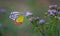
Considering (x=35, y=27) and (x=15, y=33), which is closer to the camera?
(x=35, y=27)

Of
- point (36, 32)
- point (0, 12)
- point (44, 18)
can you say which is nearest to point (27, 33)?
point (36, 32)

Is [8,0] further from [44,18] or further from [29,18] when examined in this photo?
[44,18]

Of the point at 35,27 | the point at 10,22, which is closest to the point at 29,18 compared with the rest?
the point at 35,27

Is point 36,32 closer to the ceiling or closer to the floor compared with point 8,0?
closer to the floor

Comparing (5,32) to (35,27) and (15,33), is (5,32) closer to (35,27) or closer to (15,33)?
(15,33)

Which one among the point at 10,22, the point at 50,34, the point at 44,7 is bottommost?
the point at 50,34

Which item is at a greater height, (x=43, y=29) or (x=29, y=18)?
(x=29, y=18)
